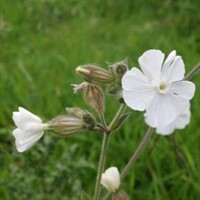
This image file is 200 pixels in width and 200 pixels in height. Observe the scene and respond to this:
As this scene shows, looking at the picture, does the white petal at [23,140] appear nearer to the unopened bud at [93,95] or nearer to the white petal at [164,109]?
the unopened bud at [93,95]

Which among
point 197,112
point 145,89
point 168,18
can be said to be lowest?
point 197,112

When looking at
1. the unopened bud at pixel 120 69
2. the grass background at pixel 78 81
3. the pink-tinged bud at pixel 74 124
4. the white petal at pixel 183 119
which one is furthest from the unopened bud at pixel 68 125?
the grass background at pixel 78 81

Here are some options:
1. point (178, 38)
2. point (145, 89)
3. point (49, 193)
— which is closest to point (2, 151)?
point (49, 193)

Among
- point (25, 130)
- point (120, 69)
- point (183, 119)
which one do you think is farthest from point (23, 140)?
point (183, 119)

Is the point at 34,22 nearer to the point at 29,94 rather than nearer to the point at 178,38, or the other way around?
the point at 178,38

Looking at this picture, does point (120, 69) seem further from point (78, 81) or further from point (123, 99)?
point (78, 81)

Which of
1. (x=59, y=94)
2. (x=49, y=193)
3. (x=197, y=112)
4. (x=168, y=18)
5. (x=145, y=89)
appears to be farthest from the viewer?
(x=168, y=18)
